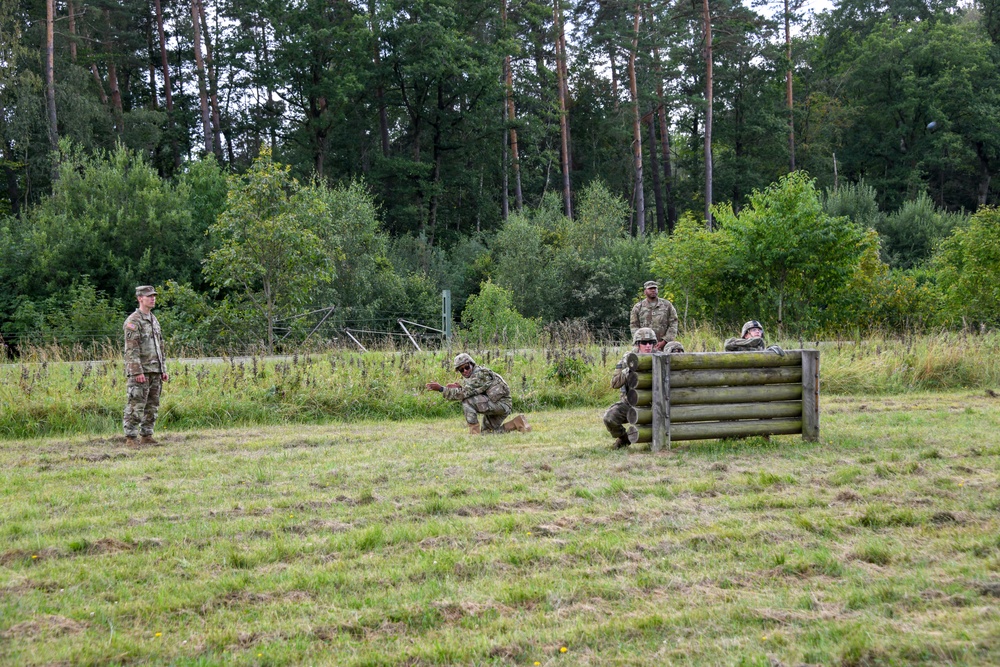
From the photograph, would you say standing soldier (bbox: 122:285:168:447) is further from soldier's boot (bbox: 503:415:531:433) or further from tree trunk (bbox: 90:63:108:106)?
tree trunk (bbox: 90:63:108:106)

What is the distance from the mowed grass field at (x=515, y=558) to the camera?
13.6 feet

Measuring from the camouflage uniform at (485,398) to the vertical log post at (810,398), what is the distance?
3784mm

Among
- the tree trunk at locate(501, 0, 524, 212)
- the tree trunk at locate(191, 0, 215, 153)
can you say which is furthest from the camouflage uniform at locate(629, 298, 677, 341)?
the tree trunk at locate(501, 0, 524, 212)

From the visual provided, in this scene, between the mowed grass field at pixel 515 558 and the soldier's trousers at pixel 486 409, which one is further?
the soldier's trousers at pixel 486 409

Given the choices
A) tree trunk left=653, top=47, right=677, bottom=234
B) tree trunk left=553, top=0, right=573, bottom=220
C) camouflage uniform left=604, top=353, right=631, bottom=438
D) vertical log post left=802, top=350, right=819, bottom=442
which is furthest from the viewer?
tree trunk left=553, top=0, right=573, bottom=220

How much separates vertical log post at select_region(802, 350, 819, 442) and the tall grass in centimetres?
514

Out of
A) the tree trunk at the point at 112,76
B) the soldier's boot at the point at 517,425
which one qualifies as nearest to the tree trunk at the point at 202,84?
the tree trunk at the point at 112,76

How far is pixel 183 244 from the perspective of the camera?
31547 millimetres

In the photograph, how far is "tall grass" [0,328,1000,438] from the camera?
12750 millimetres

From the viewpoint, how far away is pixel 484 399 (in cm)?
1148

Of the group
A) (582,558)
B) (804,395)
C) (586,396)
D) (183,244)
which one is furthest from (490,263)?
(582,558)

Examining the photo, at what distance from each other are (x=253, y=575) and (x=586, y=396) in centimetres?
990

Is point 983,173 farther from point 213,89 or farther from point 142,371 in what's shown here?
point 142,371

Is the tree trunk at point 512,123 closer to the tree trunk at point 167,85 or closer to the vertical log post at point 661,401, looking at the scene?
the tree trunk at point 167,85
